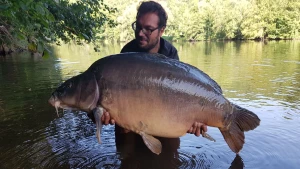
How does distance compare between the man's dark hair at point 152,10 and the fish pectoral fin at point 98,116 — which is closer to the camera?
the fish pectoral fin at point 98,116

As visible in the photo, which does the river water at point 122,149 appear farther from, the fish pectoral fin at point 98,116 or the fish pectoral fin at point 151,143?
A: the fish pectoral fin at point 151,143

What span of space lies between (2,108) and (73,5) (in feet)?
10.5

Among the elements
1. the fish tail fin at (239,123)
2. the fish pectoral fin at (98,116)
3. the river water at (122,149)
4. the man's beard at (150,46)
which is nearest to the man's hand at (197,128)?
the fish tail fin at (239,123)

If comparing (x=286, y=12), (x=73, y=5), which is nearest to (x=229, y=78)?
(x=73, y=5)

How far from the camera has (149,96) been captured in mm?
2645

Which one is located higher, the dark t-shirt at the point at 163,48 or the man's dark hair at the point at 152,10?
the man's dark hair at the point at 152,10

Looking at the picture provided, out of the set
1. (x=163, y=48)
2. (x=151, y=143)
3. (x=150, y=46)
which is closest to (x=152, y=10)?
(x=150, y=46)

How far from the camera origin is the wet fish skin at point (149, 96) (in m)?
2.63

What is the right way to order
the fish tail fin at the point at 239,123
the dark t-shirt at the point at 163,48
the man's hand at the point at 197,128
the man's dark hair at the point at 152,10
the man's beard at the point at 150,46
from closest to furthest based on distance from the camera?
1. the man's hand at the point at 197,128
2. the fish tail fin at the point at 239,123
3. the man's dark hair at the point at 152,10
4. the man's beard at the point at 150,46
5. the dark t-shirt at the point at 163,48

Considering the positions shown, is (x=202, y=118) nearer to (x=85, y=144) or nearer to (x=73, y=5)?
(x=85, y=144)

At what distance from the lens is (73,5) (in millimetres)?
7461

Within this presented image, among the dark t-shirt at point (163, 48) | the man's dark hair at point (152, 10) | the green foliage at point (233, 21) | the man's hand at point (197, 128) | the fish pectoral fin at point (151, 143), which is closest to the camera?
the fish pectoral fin at point (151, 143)

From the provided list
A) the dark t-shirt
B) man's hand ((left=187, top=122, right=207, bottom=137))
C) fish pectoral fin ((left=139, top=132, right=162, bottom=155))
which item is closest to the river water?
the dark t-shirt

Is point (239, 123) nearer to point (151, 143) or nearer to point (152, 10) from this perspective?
point (151, 143)
